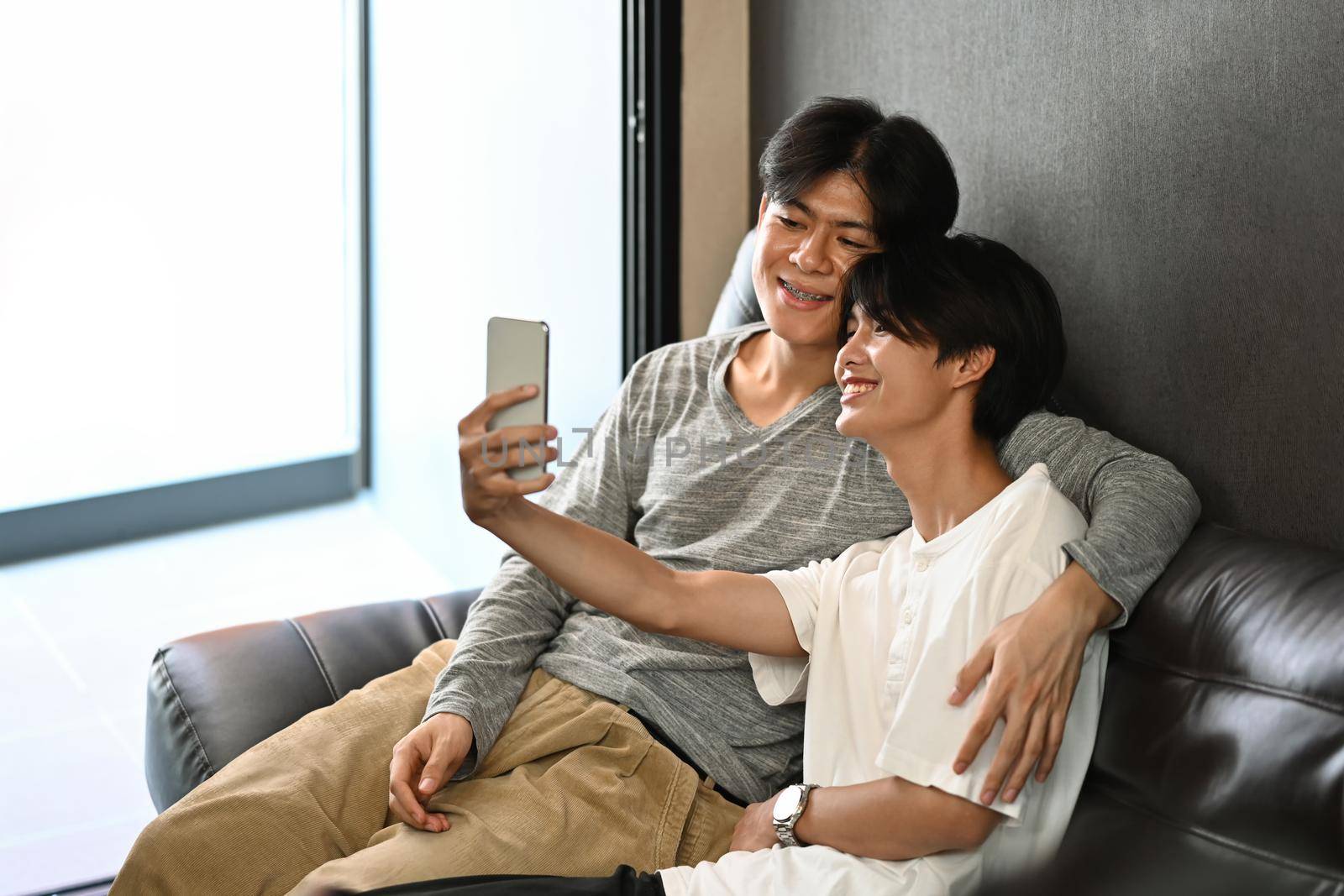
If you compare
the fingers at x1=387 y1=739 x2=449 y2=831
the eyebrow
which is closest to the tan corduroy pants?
the fingers at x1=387 y1=739 x2=449 y2=831

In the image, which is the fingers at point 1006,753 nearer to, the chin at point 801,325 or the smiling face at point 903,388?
the smiling face at point 903,388

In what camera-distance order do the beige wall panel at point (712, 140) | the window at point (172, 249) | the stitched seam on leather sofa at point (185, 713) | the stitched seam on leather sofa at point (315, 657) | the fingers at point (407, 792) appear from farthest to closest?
the window at point (172, 249), the beige wall panel at point (712, 140), the stitched seam on leather sofa at point (315, 657), the stitched seam on leather sofa at point (185, 713), the fingers at point (407, 792)

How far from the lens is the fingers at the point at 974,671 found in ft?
4.11

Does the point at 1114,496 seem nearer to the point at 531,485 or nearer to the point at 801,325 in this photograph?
the point at 801,325

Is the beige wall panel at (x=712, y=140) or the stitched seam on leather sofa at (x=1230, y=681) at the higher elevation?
the beige wall panel at (x=712, y=140)

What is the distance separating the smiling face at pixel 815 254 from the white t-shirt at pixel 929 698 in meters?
0.31

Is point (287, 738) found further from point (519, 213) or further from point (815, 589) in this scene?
point (519, 213)

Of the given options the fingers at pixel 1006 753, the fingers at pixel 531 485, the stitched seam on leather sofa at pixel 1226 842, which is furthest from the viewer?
the fingers at pixel 531 485

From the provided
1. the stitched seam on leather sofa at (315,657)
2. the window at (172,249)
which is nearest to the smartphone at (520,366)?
the stitched seam on leather sofa at (315,657)

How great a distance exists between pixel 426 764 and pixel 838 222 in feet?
2.63

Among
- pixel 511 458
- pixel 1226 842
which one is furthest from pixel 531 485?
pixel 1226 842

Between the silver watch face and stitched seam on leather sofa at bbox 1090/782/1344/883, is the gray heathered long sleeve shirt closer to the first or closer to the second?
the silver watch face

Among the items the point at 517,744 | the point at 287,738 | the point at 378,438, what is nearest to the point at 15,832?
the point at 287,738

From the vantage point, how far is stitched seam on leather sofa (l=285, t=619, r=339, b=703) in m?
1.79
